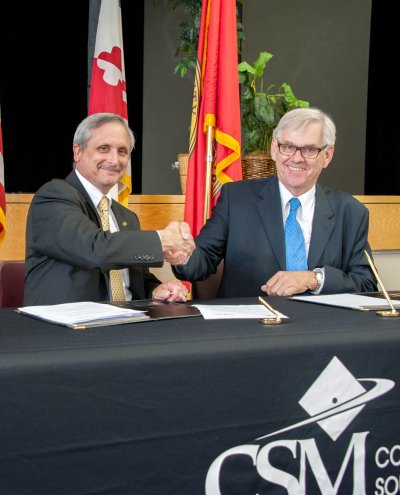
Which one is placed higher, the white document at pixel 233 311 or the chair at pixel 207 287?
the white document at pixel 233 311

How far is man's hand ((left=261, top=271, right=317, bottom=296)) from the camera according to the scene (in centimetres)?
220

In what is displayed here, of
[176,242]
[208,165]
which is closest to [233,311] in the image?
[176,242]

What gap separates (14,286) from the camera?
2277 mm

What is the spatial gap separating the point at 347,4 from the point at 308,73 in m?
0.78

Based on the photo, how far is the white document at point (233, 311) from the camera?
1.60m

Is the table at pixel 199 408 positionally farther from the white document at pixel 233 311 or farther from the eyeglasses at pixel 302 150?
the eyeglasses at pixel 302 150

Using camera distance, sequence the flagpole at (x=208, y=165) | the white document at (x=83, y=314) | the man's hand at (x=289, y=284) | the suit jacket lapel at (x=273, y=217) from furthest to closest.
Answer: the flagpole at (x=208, y=165)
the suit jacket lapel at (x=273, y=217)
the man's hand at (x=289, y=284)
the white document at (x=83, y=314)

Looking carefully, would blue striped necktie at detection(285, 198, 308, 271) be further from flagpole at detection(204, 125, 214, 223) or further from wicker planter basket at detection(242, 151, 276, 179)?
wicker planter basket at detection(242, 151, 276, 179)

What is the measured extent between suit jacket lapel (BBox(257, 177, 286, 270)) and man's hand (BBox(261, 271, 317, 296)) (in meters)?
0.22

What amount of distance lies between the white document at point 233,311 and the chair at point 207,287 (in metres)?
0.69

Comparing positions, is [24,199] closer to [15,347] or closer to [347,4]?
[15,347]

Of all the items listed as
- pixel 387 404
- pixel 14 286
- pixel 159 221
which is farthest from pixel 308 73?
pixel 387 404

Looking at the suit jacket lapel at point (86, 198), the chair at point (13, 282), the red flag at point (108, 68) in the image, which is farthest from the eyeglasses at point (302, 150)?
the red flag at point (108, 68)

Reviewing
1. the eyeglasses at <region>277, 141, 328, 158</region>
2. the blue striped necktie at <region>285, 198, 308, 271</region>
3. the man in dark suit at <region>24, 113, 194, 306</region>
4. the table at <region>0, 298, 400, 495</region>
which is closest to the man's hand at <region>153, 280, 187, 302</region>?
the man in dark suit at <region>24, 113, 194, 306</region>
